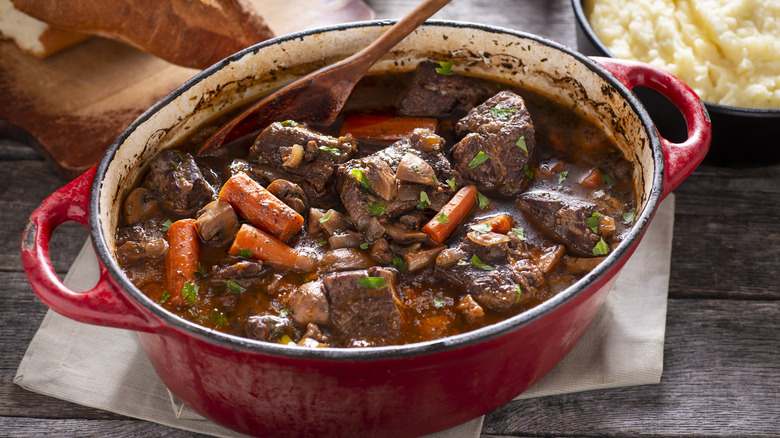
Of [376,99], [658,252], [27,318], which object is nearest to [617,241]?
[658,252]

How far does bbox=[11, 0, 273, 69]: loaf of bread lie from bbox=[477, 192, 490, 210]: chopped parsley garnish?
1782mm

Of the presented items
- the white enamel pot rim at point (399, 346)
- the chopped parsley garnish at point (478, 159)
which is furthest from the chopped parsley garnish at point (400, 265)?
the white enamel pot rim at point (399, 346)

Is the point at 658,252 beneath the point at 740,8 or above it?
beneath

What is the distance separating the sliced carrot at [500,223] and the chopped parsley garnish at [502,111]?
51cm

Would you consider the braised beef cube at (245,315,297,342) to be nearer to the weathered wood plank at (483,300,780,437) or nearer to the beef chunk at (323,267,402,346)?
the beef chunk at (323,267,402,346)

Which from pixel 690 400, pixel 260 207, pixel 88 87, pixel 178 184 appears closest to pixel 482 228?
pixel 260 207

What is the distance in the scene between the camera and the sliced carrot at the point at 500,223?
2918mm

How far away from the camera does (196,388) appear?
8.33 feet

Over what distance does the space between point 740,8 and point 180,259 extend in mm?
3118

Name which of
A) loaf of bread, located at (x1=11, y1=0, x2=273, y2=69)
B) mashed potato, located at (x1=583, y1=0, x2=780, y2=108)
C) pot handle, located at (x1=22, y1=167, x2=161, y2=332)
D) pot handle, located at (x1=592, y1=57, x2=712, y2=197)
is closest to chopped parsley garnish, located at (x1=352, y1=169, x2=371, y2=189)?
pot handle, located at (x1=22, y1=167, x2=161, y2=332)

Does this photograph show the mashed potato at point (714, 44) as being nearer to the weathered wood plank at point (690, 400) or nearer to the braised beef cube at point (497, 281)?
the weathered wood plank at point (690, 400)

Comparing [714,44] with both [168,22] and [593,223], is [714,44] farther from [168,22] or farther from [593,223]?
[168,22]

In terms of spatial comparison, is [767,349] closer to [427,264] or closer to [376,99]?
[427,264]

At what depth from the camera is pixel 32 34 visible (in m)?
4.31
